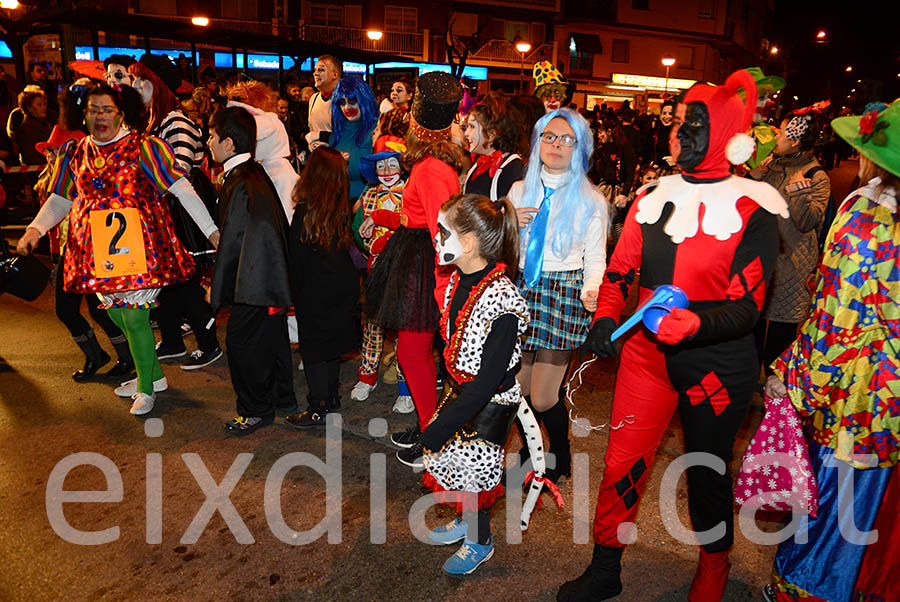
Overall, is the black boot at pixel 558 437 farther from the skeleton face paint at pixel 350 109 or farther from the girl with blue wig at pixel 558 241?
the skeleton face paint at pixel 350 109

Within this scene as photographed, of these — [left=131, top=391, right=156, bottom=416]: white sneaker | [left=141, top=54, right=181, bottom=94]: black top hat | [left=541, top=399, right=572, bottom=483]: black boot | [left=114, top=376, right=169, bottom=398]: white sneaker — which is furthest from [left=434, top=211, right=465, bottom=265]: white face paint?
[left=141, top=54, right=181, bottom=94]: black top hat

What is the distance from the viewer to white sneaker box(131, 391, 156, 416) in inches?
180

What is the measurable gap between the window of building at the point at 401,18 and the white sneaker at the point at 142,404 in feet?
107

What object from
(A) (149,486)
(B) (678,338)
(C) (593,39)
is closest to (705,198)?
(B) (678,338)

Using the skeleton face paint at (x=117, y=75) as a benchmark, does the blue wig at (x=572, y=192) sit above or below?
below

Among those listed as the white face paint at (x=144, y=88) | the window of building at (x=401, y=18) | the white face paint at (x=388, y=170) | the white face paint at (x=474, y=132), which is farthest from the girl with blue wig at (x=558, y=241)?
the window of building at (x=401, y=18)

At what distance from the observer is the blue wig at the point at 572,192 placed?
11.0 ft

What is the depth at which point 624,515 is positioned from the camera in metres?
2.63

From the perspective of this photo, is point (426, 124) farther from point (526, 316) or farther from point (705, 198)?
point (705, 198)

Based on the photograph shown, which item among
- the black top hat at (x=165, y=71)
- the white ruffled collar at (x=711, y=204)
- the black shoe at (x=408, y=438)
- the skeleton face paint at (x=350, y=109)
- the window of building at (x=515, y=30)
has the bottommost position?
the black shoe at (x=408, y=438)

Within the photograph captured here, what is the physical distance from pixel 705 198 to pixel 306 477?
2774 millimetres

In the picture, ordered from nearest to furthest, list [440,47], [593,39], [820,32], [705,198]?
[705,198]
[440,47]
[593,39]
[820,32]

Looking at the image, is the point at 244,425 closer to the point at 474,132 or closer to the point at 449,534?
the point at 449,534

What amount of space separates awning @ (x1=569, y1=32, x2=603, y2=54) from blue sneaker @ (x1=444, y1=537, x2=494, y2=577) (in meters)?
38.1
